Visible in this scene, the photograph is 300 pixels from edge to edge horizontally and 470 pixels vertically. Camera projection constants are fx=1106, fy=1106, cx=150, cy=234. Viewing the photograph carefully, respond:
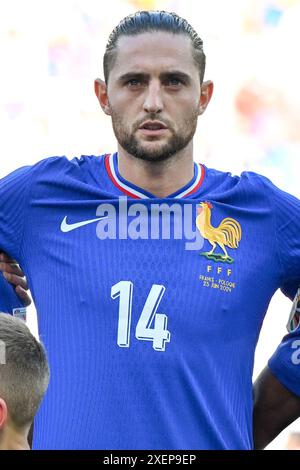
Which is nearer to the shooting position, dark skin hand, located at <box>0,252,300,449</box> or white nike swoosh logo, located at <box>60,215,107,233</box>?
white nike swoosh logo, located at <box>60,215,107,233</box>

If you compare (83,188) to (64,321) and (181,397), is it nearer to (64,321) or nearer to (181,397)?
(64,321)

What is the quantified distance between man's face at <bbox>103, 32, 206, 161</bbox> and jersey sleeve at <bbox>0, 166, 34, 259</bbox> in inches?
15.2

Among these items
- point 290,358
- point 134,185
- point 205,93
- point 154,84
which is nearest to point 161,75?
point 154,84

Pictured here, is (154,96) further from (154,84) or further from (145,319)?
(145,319)

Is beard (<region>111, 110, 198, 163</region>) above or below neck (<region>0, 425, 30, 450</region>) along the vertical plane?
above

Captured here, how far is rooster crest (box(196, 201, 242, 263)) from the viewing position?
12.5 ft

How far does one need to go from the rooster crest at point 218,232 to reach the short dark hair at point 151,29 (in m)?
0.49

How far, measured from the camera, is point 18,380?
9.45 feet

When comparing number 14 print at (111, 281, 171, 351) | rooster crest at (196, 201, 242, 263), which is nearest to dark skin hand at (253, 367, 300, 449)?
rooster crest at (196, 201, 242, 263)

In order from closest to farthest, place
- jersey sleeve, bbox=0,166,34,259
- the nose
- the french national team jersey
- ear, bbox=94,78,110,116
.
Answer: the french national team jersey → the nose → jersey sleeve, bbox=0,166,34,259 → ear, bbox=94,78,110,116

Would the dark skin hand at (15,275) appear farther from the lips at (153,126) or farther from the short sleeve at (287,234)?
the short sleeve at (287,234)

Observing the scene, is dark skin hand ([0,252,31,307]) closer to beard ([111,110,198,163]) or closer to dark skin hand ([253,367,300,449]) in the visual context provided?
beard ([111,110,198,163])

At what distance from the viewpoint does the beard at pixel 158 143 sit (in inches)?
148
